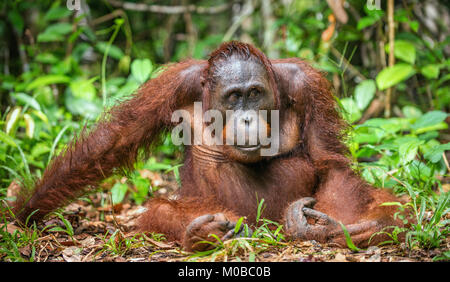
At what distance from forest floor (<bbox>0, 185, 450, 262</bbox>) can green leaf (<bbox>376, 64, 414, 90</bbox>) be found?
6.92 feet

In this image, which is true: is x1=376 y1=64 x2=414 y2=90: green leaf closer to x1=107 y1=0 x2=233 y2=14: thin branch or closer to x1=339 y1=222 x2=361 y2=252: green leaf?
x1=339 y1=222 x2=361 y2=252: green leaf

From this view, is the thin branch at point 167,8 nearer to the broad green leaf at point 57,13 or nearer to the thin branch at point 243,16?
the thin branch at point 243,16

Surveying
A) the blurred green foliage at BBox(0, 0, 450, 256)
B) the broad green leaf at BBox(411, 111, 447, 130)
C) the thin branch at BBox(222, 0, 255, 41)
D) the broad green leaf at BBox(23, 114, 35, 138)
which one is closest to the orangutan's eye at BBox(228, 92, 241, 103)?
the blurred green foliage at BBox(0, 0, 450, 256)

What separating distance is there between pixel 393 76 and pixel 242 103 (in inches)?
85.0

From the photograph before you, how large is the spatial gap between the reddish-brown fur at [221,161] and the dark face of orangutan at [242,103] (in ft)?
0.28

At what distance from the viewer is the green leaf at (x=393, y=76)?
4352mm

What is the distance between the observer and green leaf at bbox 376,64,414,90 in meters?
4.35

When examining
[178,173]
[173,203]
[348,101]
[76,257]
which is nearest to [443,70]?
[348,101]

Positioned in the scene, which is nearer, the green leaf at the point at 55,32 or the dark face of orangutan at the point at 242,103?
the dark face of orangutan at the point at 242,103

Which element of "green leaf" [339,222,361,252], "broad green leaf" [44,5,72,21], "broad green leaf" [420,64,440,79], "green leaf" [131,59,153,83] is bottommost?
"green leaf" [339,222,361,252]

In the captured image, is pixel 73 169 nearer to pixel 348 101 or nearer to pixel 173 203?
pixel 173 203

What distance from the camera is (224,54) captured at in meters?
2.96

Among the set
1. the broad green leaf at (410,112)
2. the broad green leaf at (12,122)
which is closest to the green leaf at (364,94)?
the broad green leaf at (410,112)
